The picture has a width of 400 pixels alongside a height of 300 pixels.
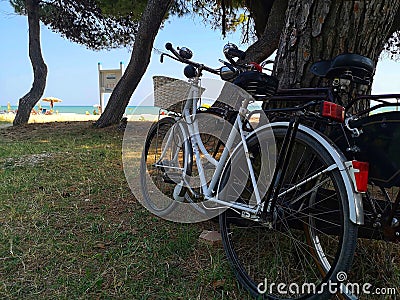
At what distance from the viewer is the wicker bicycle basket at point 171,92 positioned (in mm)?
1891

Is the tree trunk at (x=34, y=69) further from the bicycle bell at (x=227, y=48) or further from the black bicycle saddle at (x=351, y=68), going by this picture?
the black bicycle saddle at (x=351, y=68)

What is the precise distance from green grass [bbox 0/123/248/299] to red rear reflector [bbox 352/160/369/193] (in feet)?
2.00

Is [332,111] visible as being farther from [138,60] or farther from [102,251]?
[138,60]

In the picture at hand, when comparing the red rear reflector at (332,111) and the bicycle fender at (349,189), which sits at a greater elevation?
the red rear reflector at (332,111)

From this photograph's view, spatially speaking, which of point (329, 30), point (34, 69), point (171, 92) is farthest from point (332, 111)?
point (34, 69)

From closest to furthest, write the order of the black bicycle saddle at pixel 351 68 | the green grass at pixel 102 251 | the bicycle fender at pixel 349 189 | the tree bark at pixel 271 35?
the bicycle fender at pixel 349 189 < the black bicycle saddle at pixel 351 68 < the green grass at pixel 102 251 < the tree bark at pixel 271 35

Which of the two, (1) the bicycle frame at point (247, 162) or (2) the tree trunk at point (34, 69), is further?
(2) the tree trunk at point (34, 69)

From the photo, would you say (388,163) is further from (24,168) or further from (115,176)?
(24,168)

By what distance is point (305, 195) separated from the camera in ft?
4.05

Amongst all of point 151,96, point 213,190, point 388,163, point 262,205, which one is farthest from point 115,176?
point 388,163

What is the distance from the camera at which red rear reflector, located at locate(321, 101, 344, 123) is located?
3.49ft

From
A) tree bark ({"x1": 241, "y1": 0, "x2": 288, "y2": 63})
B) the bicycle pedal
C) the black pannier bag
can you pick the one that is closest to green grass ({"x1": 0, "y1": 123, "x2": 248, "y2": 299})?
the bicycle pedal

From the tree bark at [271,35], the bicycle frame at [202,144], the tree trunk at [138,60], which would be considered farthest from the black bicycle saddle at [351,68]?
the tree trunk at [138,60]

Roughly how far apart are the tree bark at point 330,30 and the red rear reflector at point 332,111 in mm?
579
